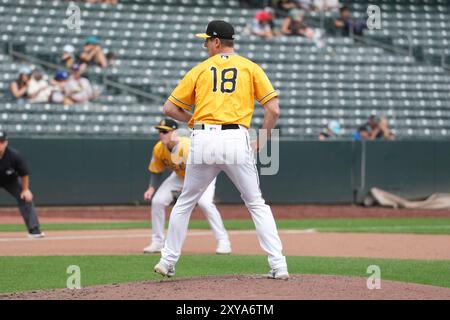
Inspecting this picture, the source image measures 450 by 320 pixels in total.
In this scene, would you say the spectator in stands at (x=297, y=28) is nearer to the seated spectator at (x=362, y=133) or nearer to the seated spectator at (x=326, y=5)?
the seated spectator at (x=326, y=5)

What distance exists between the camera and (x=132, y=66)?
890 inches

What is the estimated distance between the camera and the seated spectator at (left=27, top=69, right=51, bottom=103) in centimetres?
2064

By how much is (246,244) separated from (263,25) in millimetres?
12287

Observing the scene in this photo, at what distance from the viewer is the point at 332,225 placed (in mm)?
16844

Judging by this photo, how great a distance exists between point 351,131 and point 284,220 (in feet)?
17.4

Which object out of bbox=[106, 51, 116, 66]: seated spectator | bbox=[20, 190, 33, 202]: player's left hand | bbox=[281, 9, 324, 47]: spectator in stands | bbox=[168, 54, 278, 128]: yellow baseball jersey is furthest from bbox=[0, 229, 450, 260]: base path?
bbox=[281, 9, 324, 47]: spectator in stands

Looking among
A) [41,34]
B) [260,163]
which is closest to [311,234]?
[260,163]

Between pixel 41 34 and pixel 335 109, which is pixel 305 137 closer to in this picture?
pixel 335 109

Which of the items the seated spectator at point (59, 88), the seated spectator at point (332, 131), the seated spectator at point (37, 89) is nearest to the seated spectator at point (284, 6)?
the seated spectator at point (332, 131)

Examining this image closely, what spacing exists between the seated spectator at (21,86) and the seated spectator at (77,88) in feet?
2.88

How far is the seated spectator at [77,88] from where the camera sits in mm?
21078

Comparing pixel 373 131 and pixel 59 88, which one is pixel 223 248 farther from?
pixel 373 131

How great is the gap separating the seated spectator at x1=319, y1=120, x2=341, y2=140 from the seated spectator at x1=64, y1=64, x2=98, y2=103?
5.35 m

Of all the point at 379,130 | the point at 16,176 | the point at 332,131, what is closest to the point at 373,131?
the point at 379,130
